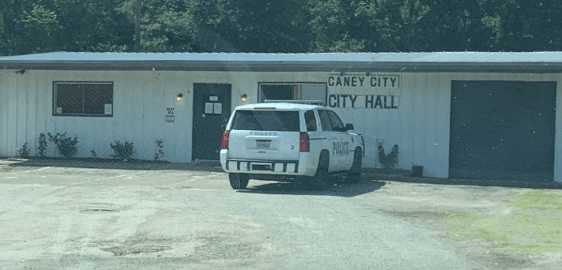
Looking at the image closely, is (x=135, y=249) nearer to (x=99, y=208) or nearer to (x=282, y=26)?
(x=99, y=208)

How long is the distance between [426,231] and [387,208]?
9.90 ft

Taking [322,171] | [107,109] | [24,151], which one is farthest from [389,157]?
[24,151]

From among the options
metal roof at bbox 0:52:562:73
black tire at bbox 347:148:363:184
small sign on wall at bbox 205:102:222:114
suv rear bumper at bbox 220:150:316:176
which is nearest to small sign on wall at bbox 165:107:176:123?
small sign on wall at bbox 205:102:222:114

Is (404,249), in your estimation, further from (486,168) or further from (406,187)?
(486,168)

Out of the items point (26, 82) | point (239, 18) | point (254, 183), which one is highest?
point (239, 18)

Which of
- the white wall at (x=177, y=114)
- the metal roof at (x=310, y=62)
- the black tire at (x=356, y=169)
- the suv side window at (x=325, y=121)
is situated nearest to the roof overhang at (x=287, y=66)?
the metal roof at (x=310, y=62)

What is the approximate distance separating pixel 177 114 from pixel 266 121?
764 centimetres

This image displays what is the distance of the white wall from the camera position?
80.1ft

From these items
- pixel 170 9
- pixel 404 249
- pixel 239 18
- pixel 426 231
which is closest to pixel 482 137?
pixel 426 231

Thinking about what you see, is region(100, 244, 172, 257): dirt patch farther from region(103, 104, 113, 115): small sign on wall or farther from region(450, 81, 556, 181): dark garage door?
region(103, 104, 113, 115): small sign on wall

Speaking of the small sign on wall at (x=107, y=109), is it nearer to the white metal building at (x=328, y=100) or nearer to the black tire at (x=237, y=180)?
the white metal building at (x=328, y=100)

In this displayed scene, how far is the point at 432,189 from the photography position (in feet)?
68.3

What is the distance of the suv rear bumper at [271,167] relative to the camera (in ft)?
62.2

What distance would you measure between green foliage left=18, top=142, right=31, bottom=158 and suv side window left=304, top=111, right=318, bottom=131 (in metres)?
11.1
